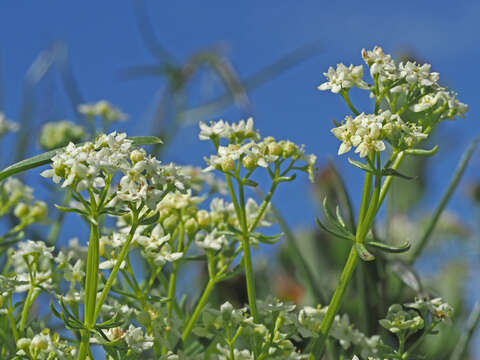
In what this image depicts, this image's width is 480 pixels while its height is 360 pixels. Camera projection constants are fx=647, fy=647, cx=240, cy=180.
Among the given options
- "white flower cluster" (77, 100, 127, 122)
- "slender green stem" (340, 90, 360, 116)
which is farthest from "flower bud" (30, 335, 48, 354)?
"white flower cluster" (77, 100, 127, 122)

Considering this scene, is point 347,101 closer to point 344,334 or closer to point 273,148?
point 273,148

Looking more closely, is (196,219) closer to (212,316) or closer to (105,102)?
(212,316)

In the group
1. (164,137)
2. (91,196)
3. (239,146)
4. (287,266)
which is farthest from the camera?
(287,266)

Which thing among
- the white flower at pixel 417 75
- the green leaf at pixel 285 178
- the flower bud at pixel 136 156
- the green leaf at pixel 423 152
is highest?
the white flower at pixel 417 75

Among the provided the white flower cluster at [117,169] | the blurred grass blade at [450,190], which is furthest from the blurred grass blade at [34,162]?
the blurred grass blade at [450,190]

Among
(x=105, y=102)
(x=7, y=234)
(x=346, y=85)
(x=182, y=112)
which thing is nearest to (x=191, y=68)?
(x=182, y=112)

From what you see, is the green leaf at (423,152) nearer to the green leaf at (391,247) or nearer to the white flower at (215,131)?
the green leaf at (391,247)

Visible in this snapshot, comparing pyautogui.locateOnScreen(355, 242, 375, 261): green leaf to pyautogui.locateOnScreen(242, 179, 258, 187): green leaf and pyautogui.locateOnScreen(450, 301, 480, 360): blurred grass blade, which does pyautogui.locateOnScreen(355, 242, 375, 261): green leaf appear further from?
pyautogui.locateOnScreen(450, 301, 480, 360): blurred grass blade
